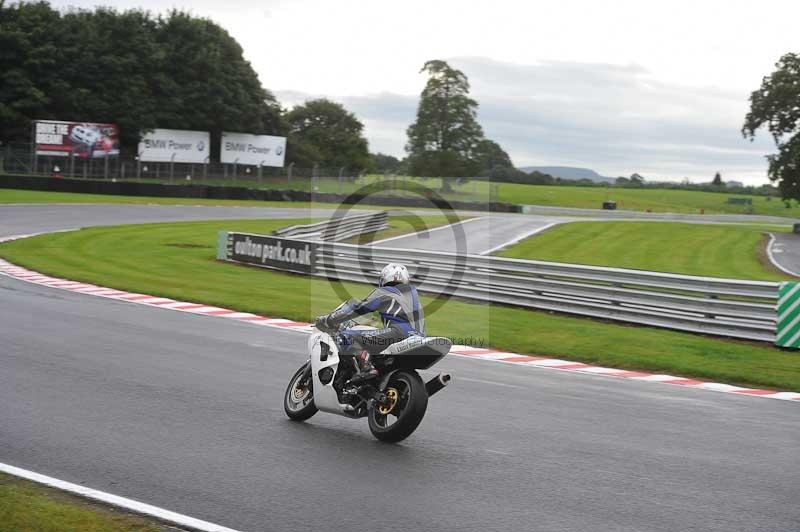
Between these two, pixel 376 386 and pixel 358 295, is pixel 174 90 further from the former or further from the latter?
pixel 376 386

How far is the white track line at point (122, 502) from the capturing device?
522 cm

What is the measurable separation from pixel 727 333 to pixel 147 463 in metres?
11.1

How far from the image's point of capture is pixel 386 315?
7680mm

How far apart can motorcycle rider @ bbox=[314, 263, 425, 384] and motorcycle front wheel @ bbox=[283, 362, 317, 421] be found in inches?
22.4

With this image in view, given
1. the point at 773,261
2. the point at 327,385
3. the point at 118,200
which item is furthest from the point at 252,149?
the point at 327,385

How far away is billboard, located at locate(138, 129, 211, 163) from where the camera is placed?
70.9 metres

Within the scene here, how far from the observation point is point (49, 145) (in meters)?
59.9

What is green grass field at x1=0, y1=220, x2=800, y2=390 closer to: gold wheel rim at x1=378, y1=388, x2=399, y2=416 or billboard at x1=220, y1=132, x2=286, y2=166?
gold wheel rim at x1=378, y1=388, x2=399, y2=416

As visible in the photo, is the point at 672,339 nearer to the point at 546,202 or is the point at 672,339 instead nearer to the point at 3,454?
the point at 3,454

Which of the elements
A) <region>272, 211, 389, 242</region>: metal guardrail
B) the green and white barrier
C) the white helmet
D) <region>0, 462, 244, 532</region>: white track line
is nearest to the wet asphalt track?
→ <region>0, 462, 244, 532</region>: white track line

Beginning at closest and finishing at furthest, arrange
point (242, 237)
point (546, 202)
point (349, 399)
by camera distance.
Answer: point (349, 399) < point (242, 237) < point (546, 202)

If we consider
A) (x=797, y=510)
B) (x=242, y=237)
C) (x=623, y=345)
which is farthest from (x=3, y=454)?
(x=242, y=237)

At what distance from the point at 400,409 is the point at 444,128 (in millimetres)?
73960

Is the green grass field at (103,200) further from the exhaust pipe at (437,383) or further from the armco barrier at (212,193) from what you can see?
the exhaust pipe at (437,383)
